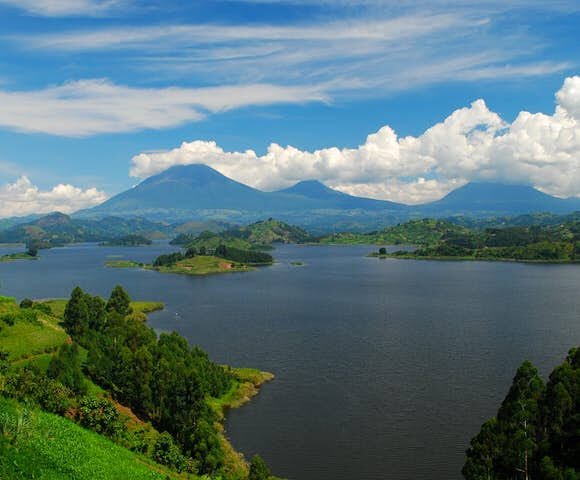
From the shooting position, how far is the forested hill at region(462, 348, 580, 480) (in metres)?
40.6

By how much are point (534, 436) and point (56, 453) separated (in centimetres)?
3592

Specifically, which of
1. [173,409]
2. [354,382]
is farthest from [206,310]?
[173,409]

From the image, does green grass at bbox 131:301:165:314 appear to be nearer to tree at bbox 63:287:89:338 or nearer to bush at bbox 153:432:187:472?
Result: tree at bbox 63:287:89:338

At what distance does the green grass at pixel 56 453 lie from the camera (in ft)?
91.6

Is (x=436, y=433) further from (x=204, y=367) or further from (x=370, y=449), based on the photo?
(x=204, y=367)

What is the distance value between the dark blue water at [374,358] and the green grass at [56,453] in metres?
19.8

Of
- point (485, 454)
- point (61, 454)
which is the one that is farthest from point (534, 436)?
point (61, 454)

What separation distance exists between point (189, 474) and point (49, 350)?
84.6 ft

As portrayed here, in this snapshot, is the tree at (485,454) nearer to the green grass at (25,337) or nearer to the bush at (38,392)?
the bush at (38,392)

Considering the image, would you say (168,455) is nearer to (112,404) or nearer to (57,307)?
(112,404)

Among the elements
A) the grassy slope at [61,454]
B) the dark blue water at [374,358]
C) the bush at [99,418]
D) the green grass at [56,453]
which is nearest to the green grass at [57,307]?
the dark blue water at [374,358]

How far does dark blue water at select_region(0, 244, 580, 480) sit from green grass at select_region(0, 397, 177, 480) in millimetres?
19835

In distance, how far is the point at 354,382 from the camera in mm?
73375

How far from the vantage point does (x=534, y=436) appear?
42438 mm
